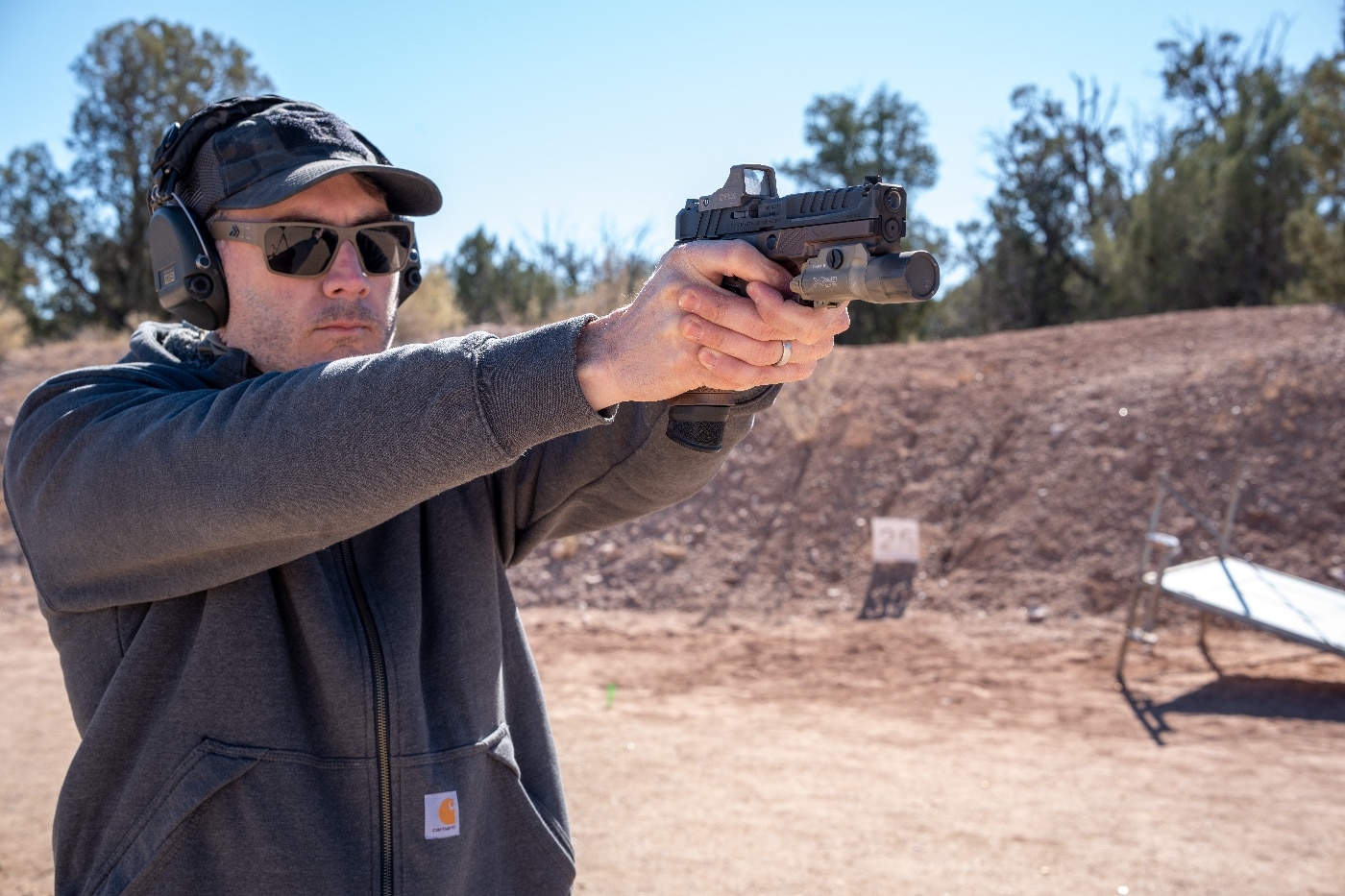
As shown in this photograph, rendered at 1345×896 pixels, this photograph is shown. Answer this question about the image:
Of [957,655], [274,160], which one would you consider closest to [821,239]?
[274,160]

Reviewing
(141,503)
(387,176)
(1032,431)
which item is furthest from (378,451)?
(1032,431)

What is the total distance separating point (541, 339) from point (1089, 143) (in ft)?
87.4

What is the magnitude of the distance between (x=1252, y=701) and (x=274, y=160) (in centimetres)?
707

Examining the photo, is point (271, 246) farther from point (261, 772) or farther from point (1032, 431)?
point (1032, 431)

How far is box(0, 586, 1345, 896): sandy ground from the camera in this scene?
446 centimetres

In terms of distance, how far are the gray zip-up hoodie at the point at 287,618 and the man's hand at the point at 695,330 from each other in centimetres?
5

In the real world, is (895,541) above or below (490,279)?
below

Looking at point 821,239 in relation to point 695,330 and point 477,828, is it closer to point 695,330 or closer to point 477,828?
point 695,330

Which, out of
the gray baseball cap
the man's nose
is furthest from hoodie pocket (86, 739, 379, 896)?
the gray baseball cap

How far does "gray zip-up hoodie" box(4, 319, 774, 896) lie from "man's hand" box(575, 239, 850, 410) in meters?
0.05

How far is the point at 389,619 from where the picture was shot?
1709 mm

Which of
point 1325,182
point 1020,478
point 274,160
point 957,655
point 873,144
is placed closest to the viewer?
point 274,160

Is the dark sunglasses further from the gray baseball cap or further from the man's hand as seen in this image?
the man's hand

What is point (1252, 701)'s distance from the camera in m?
6.90
